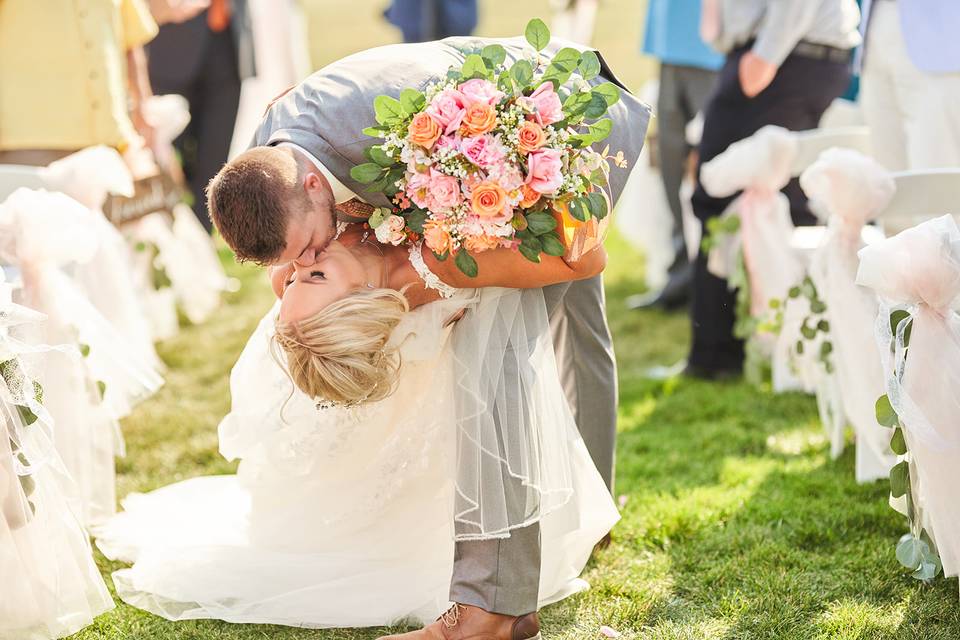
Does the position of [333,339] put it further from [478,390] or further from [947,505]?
[947,505]

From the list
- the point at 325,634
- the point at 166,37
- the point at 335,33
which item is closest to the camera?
the point at 325,634

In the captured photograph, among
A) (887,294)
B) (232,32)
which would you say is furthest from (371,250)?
(232,32)

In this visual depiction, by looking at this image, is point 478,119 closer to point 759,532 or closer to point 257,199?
point 257,199

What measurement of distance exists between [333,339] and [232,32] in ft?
→ 14.0

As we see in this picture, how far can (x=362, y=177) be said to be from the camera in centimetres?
235

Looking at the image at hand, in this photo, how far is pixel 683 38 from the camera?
533 centimetres

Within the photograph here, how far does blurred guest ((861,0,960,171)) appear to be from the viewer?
3.67 metres

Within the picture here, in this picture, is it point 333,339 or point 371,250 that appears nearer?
point 333,339

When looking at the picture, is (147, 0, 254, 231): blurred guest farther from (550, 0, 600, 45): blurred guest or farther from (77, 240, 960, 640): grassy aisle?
(77, 240, 960, 640): grassy aisle

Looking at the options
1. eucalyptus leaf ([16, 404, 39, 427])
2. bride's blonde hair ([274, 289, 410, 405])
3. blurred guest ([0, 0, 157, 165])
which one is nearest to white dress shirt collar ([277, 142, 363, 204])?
bride's blonde hair ([274, 289, 410, 405])

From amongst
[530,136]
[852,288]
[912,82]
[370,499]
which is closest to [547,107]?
[530,136]

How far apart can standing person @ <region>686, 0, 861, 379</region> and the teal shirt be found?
0.90 metres

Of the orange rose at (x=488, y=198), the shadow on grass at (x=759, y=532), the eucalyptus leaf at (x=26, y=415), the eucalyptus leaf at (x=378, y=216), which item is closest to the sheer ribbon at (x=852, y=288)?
the shadow on grass at (x=759, y=532)

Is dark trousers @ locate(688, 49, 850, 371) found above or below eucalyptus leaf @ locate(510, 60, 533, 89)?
below
